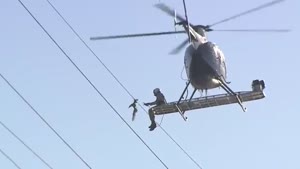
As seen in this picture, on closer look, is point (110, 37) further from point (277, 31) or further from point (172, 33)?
point (277, 31)

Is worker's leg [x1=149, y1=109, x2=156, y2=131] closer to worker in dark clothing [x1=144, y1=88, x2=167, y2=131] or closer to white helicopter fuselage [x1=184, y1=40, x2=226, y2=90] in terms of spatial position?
worker in dark clothing [x1=144, y1=88, x2=167, y2=131]

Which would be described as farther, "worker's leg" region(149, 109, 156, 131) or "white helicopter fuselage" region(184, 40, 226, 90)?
"worker's leg" region(149, 109, 156, 131)

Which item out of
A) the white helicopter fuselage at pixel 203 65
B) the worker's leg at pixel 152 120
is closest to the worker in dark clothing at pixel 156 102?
the worker's leg at pixel 152 120

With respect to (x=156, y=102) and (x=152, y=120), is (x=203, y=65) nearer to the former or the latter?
(x=156, y=102)

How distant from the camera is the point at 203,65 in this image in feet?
251

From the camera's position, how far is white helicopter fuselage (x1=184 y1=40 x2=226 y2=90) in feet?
251

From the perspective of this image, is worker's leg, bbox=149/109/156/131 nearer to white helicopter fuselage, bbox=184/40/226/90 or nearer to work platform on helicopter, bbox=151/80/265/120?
work platform on helicopter, bbox=151/80/265/120

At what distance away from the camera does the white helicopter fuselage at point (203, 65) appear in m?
76.4

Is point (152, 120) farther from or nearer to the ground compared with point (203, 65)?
nearer to the ground

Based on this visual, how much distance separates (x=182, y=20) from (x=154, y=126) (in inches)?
199

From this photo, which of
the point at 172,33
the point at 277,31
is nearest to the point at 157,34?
the point at 172,33

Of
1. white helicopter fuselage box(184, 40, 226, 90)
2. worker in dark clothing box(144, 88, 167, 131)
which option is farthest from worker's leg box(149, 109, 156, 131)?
white helicopter fuselage box(184, 40, 226, 90)

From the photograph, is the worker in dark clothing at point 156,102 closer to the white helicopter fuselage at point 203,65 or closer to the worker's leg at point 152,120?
the worker's leg at point 152,120

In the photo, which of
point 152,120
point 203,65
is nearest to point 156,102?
point 152,120
